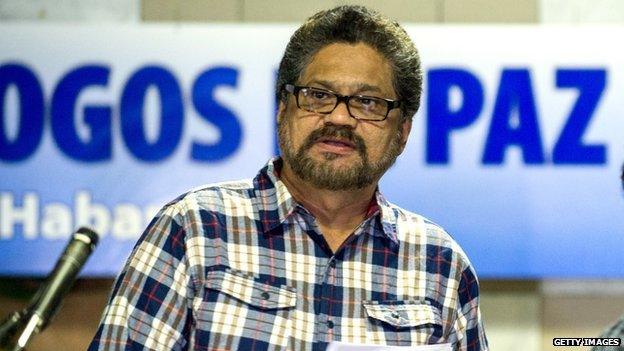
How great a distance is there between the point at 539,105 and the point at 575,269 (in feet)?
1.71

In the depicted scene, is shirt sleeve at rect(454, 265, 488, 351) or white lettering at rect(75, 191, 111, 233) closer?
shirt sleeve at rect(454, 265, 488, 351)

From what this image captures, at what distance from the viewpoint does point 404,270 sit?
6.13 feet

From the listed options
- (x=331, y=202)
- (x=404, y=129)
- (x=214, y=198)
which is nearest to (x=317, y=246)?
(x=331, y=202)

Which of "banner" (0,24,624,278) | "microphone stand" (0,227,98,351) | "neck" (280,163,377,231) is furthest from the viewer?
"banner" (0,24,624,278)

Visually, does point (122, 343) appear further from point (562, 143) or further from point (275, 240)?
point (562, 143)

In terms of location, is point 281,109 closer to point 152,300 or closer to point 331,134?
point 331,134

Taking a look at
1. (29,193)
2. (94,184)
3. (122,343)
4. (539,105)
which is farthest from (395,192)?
(122,343)

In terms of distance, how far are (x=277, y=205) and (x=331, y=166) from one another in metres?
0.12

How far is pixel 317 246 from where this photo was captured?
6.06ft

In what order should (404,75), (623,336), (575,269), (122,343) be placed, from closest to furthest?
(122,343) < (623,336) < (404,75) < (575,269)

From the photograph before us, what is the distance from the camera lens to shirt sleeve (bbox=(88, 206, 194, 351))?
5.44 ft

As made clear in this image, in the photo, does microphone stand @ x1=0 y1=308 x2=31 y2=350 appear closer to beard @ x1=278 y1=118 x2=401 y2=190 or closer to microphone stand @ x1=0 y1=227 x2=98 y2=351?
microphone stand @ x1=0 y1=227 x2=98 y2=351

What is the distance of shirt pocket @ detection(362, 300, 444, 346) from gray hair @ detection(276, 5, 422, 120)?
0.39 metres

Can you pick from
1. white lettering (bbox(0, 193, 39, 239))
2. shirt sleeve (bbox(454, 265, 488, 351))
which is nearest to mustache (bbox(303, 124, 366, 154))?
shirt sleeve (bbox(454, 265, 488, 351))
